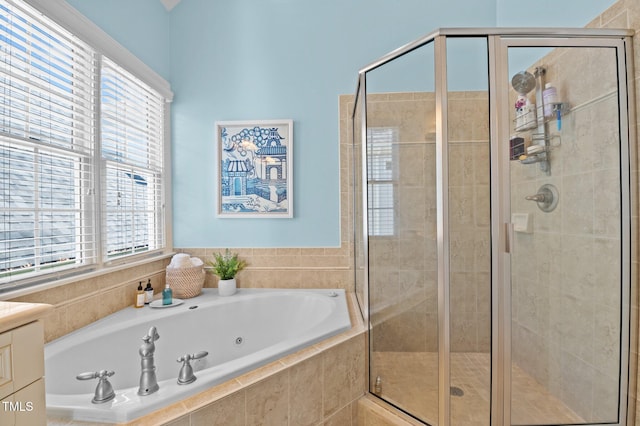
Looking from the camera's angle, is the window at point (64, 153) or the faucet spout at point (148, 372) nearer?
the faucet spout at point (148, 372)

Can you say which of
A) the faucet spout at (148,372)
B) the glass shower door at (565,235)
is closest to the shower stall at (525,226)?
the glass shower door at (565,235)

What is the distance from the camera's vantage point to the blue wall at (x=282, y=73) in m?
2.24

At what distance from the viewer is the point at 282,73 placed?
225 centimetres

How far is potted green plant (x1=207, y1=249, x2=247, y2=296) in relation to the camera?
209 cm

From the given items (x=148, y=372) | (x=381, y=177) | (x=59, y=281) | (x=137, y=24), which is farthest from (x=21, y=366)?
(x=137, y=24)

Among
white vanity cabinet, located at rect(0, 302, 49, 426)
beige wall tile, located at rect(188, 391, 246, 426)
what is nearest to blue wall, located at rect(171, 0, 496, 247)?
beige wall tile, located at rect(188, 391, 246, 426)

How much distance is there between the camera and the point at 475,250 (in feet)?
4.14

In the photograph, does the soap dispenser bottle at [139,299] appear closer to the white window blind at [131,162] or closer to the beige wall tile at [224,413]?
the white window blind at [131,162]

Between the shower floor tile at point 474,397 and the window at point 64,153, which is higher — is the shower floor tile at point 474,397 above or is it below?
below

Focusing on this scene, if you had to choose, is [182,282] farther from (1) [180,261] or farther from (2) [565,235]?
(2) [565,235]

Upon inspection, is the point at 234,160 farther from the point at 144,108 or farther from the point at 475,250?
the point at 475,250

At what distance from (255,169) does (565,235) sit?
195 cm

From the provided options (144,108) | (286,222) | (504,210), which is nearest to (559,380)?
(504,210)

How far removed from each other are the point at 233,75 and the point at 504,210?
213 centimetres
